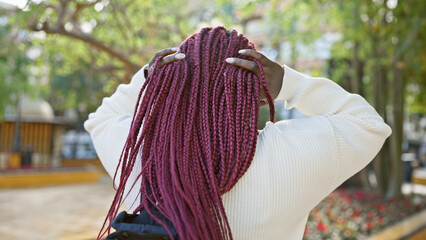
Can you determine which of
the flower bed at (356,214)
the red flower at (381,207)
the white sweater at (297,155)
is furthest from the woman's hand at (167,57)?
the red flower at (381,207)

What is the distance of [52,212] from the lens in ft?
30.2

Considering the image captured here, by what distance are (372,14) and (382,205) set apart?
4.16m

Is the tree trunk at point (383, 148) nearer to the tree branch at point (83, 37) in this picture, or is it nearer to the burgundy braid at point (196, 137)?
the tree branch at point (83, 37)

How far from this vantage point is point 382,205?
9242mm

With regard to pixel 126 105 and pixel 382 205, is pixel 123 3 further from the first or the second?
pixel 126 105

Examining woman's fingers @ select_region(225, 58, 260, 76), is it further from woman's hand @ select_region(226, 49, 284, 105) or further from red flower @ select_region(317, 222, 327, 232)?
red flower @ select_region(317, 222, 327, 232)

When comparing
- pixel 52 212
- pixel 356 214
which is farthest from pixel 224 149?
pixel 52 212

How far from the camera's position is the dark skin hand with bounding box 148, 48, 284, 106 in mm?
1310

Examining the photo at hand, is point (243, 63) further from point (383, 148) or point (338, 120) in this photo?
point (383, 148)

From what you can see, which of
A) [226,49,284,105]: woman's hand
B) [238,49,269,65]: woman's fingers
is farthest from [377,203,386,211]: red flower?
[238,49,269,65]: woman's fingers

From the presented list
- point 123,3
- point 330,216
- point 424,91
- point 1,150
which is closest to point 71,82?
point 1,150

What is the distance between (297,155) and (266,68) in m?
0.29

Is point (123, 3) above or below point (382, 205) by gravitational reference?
above

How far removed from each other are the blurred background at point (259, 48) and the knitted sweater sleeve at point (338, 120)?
333cm
